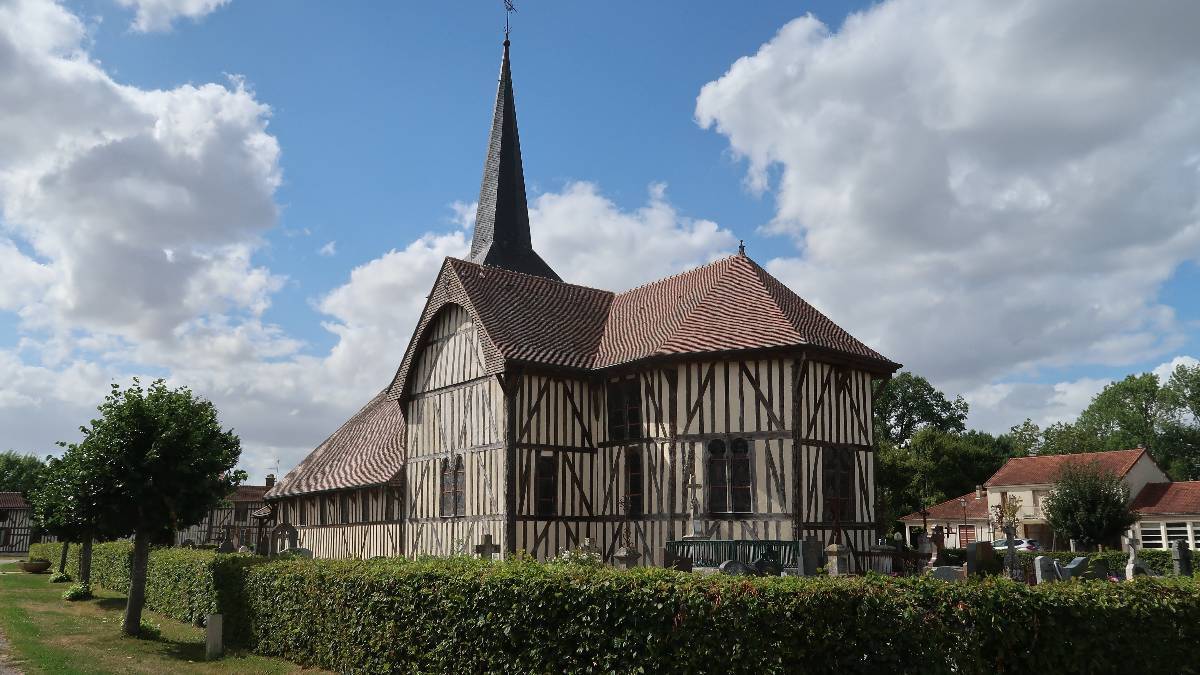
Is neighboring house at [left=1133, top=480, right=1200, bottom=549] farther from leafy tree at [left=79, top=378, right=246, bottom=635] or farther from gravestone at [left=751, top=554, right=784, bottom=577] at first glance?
leafy tree at [left=79, top=378, right=246, bottom=635]

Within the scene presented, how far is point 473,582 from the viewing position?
10250mm

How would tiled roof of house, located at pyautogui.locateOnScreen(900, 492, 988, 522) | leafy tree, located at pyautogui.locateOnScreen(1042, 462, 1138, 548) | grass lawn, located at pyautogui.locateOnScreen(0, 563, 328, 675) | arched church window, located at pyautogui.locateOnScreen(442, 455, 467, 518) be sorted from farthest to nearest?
1. tiled roof of house, located at pyautogui.locateOnScreen(900, 492, 988, 522)
2. leafy tree, located at pyautogui.locateOnScreen(1042, 462, 1138, 548)
3. arched church window, located at pyautogui.locateOnScreen(442, 455, 467, 518)
4. grass lawn, located at pyautogui.locateOnScreen(0, 563, 328, 675)

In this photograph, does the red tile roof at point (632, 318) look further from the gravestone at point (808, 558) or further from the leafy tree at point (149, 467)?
the leafy tree at point (149, 467)

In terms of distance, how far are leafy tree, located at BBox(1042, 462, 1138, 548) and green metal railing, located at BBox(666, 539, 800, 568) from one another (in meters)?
18.6

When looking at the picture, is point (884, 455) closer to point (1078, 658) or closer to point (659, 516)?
point (659, 516)

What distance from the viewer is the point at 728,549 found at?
19.4m

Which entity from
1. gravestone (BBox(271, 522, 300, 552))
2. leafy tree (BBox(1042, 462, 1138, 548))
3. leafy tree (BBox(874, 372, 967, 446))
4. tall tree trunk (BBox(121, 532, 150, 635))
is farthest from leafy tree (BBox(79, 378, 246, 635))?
leafy tree (BBox(874, 372, 967, 446))

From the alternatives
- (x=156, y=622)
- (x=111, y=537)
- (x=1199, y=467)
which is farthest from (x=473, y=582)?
(x=1199, y=467)

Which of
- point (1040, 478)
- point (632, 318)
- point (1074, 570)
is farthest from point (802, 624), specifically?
point (1040, 478)

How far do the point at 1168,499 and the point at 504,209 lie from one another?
1315 inches

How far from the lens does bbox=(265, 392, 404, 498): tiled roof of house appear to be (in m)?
29.7

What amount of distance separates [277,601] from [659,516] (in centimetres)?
964

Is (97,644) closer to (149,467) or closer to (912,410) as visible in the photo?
(149,467)

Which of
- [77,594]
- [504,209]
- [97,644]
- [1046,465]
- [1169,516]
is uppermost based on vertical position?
[504,209]
